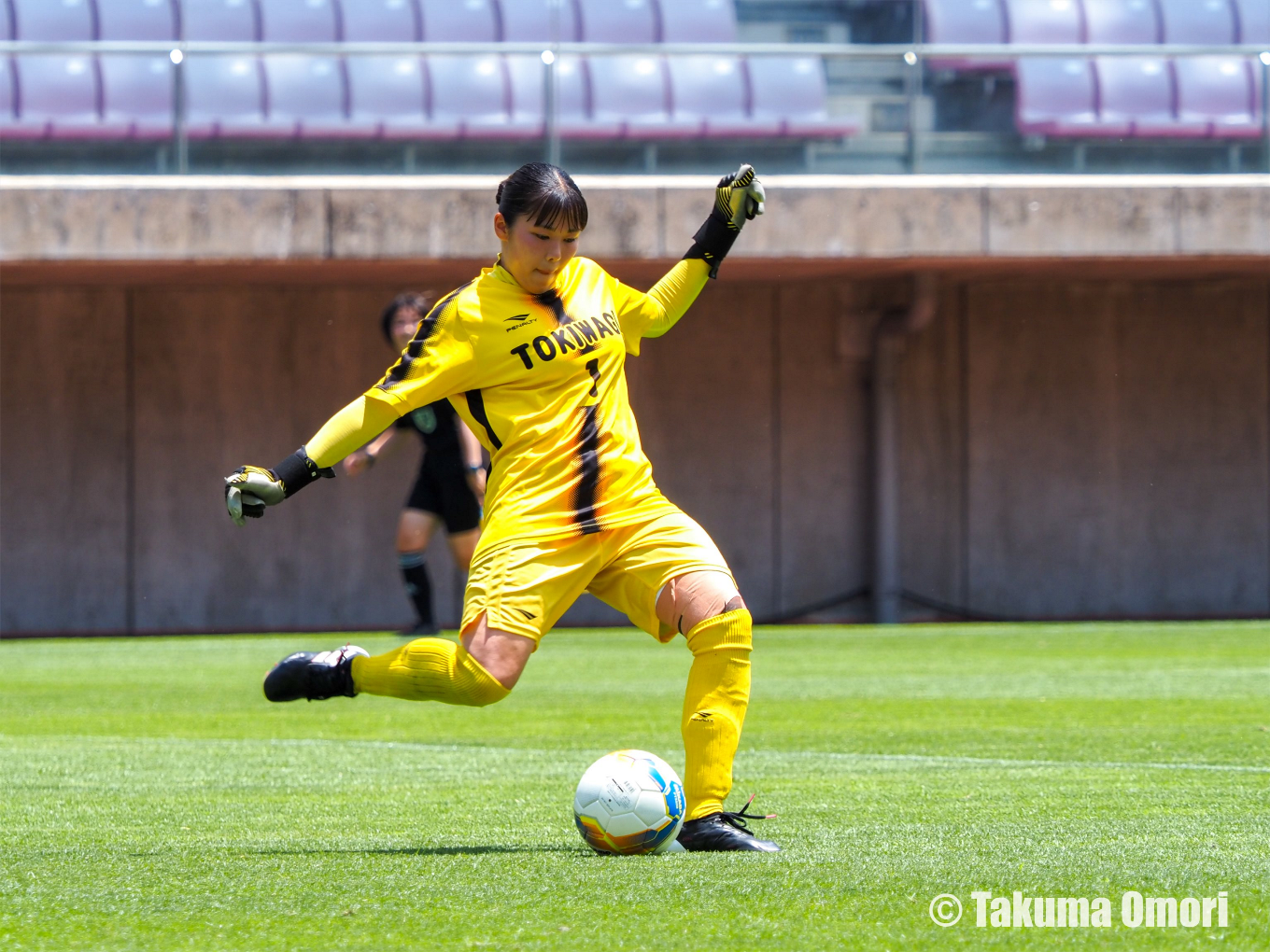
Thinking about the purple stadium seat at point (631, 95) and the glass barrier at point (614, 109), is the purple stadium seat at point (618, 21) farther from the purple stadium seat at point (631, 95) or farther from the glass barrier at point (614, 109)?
the purple stadium seat at point (631, 95)

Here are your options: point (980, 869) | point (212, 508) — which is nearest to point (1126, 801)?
point (980, 869)

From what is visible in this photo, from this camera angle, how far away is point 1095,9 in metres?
17.2

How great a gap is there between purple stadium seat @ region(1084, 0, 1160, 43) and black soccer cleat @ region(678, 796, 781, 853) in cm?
1378

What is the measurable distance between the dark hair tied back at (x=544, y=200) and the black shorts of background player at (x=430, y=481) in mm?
7090

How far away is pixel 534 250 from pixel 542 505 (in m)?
0.66

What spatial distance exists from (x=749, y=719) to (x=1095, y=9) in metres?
11.1

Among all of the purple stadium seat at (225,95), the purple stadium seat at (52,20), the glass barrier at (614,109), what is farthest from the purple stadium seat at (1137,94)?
the purple stadium seat at (52,20)

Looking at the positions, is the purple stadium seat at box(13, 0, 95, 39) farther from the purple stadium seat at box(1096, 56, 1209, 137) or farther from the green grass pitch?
the purple stadium seat at box(1096, 56, 1209, 137)

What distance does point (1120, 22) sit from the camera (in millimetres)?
17109

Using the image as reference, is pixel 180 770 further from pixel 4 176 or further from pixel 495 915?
pixel 4 176

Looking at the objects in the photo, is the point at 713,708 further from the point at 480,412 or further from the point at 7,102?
the point at 7,102

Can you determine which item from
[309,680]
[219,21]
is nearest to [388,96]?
[219,21]

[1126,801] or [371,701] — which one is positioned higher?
[1126,801]

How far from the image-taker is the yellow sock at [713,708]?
4.65 meters
